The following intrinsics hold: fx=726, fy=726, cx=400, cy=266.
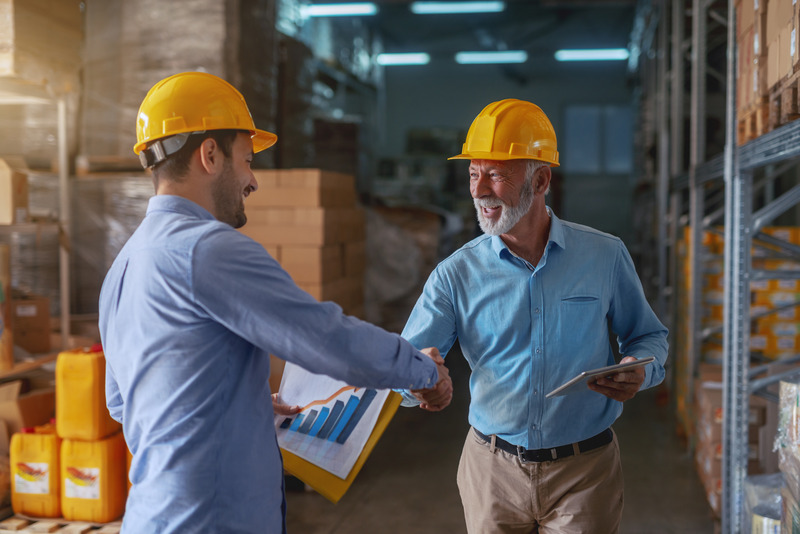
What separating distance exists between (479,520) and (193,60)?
466 centimetres

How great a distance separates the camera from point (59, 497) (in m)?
4.47

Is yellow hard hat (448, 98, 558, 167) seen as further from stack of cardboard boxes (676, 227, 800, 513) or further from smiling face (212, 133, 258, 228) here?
stack of cardboard boxes (676, 227, 800, 513)

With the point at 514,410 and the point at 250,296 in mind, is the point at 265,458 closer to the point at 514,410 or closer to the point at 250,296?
the point at 250,296

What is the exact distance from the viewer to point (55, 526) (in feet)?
14.3

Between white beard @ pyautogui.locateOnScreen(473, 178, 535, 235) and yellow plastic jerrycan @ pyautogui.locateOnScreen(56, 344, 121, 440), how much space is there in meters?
2.89

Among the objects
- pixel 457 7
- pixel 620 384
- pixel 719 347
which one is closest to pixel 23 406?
pixel 620 384

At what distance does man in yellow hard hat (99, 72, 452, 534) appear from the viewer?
1.70 m

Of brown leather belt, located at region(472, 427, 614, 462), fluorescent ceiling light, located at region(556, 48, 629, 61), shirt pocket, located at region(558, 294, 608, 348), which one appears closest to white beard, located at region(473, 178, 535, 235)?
→ shirt pocket, located at region(558, 294, 608, 348)

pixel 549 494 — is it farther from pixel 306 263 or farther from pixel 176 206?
pixel 306 263

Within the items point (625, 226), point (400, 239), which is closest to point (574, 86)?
point (625, 226)

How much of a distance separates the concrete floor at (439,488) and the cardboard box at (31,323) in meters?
2.11

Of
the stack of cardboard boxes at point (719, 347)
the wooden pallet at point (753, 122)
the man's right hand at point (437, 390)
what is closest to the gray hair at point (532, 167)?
the man's right hand at point (437, 390)

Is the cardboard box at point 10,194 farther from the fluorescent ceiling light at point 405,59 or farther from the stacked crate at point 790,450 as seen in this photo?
the fluorescent ceiling light at point 405,59

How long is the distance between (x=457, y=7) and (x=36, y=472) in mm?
12804
